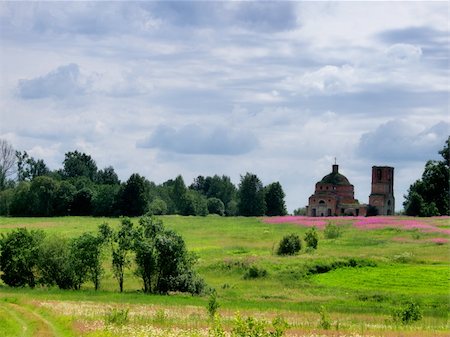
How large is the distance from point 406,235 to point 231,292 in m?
36.5

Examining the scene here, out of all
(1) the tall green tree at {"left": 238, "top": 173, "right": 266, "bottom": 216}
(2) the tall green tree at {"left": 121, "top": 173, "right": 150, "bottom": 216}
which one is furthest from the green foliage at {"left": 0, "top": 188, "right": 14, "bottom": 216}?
(1) the tall green tree at {"left": 238, "top": 173, "right": 266, "bottom": 216}

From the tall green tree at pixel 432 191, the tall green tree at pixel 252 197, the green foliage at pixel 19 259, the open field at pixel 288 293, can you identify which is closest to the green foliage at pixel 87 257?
the open field at pixel 288 293

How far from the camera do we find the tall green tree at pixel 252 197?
175 meters

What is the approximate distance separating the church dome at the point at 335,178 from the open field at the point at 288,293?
53.5 metres

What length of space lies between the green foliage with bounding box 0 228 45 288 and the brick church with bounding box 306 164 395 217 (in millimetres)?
89965

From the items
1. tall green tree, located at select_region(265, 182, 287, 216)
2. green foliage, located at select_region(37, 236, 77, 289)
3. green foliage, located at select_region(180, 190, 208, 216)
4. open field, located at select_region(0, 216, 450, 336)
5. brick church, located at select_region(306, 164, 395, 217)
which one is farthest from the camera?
green foliage, located at select_region(180, 190, 208, 216)

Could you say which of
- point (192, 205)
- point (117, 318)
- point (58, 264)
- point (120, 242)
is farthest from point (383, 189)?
point (117, 318)

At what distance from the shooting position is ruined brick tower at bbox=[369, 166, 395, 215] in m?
150

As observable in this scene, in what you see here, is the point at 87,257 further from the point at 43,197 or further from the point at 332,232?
the point at 43,197

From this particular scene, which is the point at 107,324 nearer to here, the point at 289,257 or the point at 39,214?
the point at 289,257

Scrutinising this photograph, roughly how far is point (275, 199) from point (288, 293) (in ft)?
388

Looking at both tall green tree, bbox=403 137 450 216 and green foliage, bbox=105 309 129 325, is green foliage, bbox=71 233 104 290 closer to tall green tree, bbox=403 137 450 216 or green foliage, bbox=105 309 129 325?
green foliage, bbox=105 309 129 325

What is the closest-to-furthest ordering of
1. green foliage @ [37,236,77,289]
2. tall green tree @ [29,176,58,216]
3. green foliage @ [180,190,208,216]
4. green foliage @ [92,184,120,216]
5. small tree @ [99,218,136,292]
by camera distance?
small tree @ [99,218,136,292]
green foliage @ [37,236,77,289]
green foliage @ [92,184,120,216]
tall green tree @ [29,176,58,216]
green foliage @ [180,190,208,216]

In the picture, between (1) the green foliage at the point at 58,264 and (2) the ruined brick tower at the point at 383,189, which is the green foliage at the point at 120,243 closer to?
(1) the green foliage at the point at 58,264
